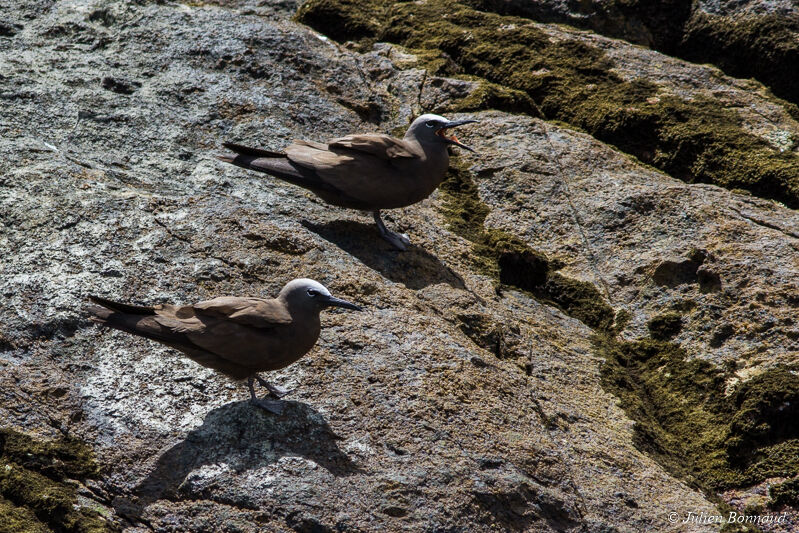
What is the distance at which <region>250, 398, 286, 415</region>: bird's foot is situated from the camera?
4926 millimetres

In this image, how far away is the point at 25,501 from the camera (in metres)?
4.18

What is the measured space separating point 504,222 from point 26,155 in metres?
4.08

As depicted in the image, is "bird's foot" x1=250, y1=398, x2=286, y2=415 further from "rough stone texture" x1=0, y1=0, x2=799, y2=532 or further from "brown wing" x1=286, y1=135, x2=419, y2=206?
"brown wing" x1=286, y1=135, x2=419, y2=206

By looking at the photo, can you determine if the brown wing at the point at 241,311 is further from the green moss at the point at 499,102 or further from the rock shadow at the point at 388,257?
the green moss at the point at 499,102

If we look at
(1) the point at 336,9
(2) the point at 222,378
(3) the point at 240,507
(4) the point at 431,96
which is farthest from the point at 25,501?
(1) the point at 336,9

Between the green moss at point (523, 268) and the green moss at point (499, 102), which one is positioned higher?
the green moss at point (499, 102)

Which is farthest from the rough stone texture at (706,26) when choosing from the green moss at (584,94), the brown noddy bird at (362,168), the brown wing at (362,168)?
the brown wing at (362,168)

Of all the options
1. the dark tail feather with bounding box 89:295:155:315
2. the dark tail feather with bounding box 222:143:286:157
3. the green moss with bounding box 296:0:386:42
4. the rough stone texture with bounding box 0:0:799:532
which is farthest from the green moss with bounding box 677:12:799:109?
the dark tail feather with bounding box 89:295:155:315

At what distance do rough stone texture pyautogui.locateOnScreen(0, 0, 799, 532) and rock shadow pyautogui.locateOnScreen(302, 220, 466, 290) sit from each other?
3cm

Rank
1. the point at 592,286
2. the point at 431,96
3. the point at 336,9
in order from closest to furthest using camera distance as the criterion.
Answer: the point at 592,286 < the point at 431,96 < the point at 336,9

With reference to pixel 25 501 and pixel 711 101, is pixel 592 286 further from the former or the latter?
pixel 25 501

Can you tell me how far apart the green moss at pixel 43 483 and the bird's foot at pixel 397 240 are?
2.97 m

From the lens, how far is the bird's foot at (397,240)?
261 inches

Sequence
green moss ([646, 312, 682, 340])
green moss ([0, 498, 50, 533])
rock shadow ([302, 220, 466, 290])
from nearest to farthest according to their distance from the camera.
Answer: green moss ([0, 498, 50, 533]), green moss ([646, 312, 682, 340]), rock shadow ([302, 220, 466, 290])
